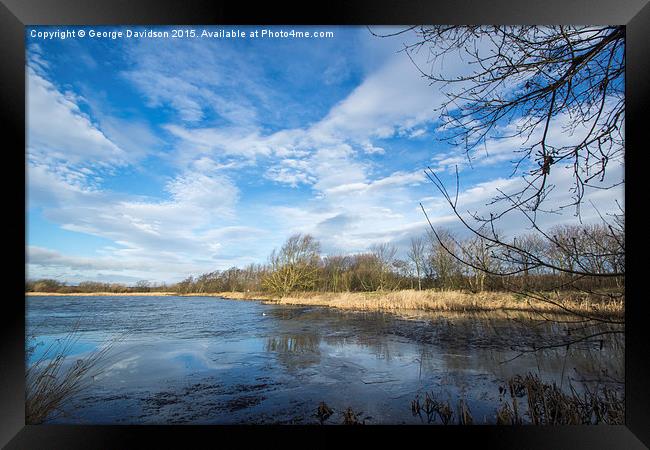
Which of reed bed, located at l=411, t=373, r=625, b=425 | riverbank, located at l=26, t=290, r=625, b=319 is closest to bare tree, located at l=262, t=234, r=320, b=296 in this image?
riverbank, located at l=26, t=290, r=625, b=319

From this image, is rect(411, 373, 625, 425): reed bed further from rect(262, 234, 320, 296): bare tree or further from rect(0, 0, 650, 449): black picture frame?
rect(262, 234, 320, 296): bare tree

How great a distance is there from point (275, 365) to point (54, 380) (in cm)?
216

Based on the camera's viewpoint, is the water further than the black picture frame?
Yes

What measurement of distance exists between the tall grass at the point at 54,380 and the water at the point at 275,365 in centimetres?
7

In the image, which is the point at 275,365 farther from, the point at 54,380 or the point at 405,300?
the point at 405,300

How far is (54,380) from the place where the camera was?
253cm

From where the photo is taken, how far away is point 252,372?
3621 mm

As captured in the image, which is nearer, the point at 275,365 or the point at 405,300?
the point at 275,365

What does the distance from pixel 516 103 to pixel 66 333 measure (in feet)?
14.8

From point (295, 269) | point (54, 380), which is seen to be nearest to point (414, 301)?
point (295, 269)

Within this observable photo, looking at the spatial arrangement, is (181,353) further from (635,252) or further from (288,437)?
(635,252)

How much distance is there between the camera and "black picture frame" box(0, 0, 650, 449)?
1.91 metres

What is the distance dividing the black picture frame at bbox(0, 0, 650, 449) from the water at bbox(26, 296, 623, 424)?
1.84 feet

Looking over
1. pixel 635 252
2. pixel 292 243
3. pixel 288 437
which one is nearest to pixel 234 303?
pixel 292 243
